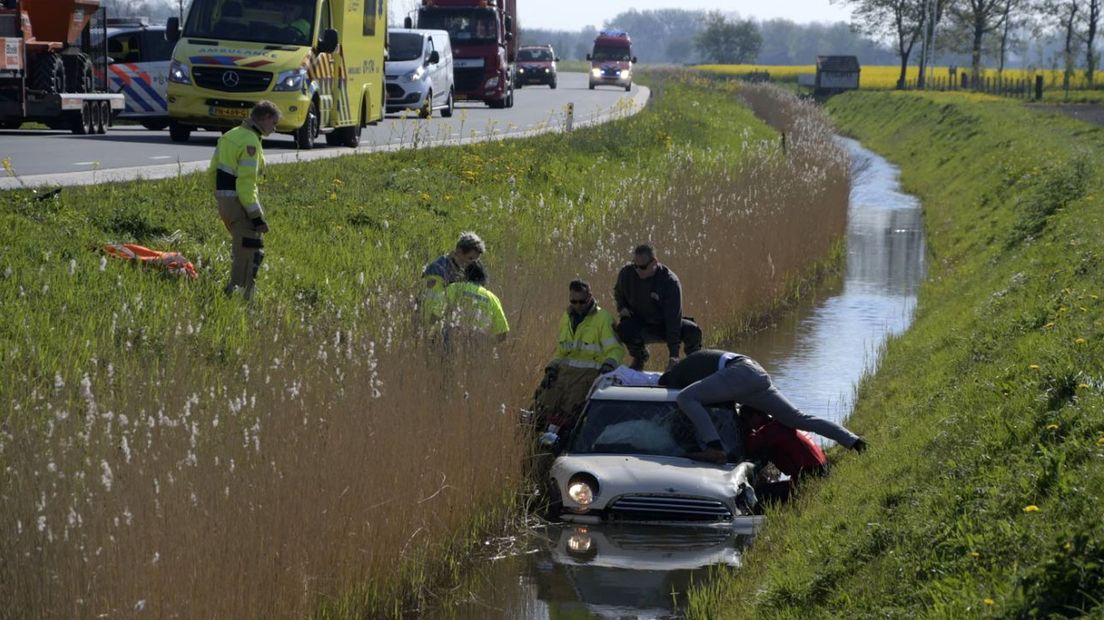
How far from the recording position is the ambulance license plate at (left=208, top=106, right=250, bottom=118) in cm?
2641

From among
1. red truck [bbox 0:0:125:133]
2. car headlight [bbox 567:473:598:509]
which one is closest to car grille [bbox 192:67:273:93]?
red truck [bbox 0:0:125:133]

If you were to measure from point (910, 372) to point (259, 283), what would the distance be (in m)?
5.97

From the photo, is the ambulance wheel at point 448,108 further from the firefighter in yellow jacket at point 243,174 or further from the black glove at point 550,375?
the black glove at point 550,375

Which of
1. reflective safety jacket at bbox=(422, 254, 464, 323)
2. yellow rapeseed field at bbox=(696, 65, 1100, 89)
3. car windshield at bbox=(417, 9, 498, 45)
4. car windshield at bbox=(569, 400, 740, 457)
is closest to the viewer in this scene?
reflective safety jacket at bbox=(422, 254, 464, 323)

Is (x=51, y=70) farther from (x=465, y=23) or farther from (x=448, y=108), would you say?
(x=465, y=23)

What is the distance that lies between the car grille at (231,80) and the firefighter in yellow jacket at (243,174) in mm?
11986

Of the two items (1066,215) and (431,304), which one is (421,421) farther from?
(1066,215)

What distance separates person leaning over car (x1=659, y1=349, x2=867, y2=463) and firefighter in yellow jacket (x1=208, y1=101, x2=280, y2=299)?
3723 mm

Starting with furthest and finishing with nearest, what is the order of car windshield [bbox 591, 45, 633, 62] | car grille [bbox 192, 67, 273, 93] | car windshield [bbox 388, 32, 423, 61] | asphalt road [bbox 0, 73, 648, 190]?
1. car windshield [bbox 591, 45, 633, 62]
2. car windshield [bbox 388, 32, 423, 61]
3. car grille [bbox 192, 67, 273, 93]
4. asphalt road [bbox 0, 73, 648, 190]

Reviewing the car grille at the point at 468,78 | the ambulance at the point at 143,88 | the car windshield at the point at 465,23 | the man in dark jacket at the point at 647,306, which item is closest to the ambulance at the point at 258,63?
the ambulance at the point at 143,88

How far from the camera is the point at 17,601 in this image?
23.1 feet

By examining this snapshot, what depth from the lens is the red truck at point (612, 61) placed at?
77625mm

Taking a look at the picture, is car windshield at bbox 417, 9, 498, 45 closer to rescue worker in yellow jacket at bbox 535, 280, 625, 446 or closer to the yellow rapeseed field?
the yellow rapeseed field

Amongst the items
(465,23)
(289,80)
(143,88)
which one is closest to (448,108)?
(465,23)
